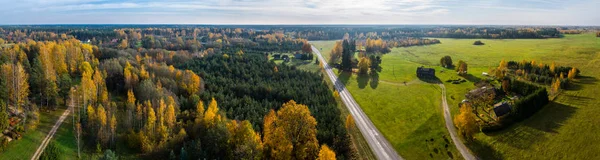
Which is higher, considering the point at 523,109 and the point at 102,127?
the point at 523,109

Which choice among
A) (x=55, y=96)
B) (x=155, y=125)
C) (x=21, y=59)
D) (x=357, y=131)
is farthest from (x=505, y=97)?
(x=21, y=59)

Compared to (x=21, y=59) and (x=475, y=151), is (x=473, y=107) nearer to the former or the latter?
(x=475, y=151)

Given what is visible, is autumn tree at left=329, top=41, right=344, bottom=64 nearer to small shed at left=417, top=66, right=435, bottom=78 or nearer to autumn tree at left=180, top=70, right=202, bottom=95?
small shed at left=417, top=66, right=435, bottom=78

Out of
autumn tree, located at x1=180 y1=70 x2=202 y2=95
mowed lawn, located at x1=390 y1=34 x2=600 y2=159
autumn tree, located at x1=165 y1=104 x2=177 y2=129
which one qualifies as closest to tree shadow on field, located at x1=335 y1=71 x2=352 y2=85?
mowed lawn, located at x1=390 y1=34 x2=600 y2=159

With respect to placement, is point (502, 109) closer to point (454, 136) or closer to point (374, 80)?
point (454, 136)

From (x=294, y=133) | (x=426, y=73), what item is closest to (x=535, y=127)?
(x=294, y=133)
